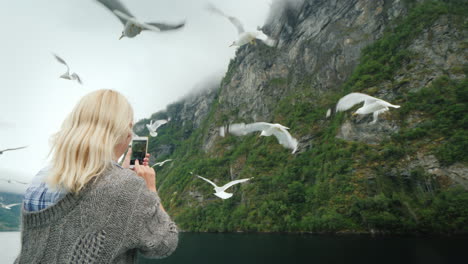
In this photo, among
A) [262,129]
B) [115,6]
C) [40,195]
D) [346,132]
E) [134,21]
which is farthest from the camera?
[346,132]

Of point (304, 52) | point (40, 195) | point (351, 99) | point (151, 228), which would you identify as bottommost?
point (151, 228)

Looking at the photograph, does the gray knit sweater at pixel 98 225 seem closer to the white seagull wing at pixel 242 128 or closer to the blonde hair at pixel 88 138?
the blonde hair at pixel 88 138

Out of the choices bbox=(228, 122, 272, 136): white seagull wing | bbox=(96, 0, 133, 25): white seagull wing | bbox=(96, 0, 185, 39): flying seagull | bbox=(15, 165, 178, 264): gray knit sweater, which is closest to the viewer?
bbox=(15, 165, 178, 264): gray knit sweater

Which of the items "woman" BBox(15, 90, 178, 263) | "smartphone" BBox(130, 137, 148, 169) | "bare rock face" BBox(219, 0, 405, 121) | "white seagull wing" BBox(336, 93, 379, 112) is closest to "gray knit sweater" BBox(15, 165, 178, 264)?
"woman" BBox(15, 90, 178, 263)

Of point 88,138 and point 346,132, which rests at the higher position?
point 346,132

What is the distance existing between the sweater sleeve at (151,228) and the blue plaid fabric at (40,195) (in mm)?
304

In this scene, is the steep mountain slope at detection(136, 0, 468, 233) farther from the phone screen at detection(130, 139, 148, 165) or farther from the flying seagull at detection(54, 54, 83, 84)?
the phone screen at detection(130, 139, 148, 165)

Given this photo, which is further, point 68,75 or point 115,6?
point 68,75

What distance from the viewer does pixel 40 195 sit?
127cm

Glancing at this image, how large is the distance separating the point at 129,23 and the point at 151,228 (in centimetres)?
637

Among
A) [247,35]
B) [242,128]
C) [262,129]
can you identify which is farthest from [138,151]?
[247,35]

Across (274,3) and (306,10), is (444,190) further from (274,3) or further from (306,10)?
(274,3)

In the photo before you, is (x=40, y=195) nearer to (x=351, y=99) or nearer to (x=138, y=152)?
(x=138, y=152)

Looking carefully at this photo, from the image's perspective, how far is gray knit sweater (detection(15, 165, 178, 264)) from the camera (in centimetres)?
116
